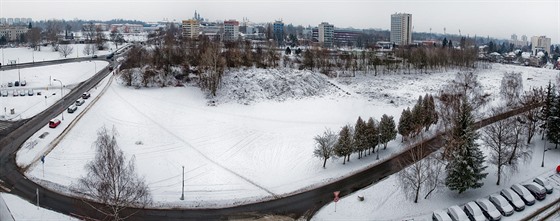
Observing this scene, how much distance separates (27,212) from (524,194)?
1203 inches

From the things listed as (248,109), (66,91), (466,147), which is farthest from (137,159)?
(66,91)

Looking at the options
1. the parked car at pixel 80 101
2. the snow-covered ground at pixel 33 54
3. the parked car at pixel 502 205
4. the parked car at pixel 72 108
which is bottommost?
the parked car at pixel 502 205

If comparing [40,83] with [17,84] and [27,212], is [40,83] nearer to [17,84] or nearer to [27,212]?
[17,84]

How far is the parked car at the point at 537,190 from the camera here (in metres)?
27.5

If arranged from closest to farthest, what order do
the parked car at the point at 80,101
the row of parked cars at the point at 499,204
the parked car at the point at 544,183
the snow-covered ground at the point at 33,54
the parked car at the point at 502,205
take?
the row of parked cars at the point at 499,204
the parked car at the point at 502,205
the parked car at the point at 544,183
the parked car at the point at 80,101
the snow-covered ground at the point at 33,54

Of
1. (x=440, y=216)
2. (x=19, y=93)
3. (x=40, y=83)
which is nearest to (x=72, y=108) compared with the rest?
(x=19, y=93)

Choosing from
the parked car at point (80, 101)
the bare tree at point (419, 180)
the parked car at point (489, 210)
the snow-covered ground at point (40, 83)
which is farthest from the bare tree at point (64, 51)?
the parked car at point (489, 210)

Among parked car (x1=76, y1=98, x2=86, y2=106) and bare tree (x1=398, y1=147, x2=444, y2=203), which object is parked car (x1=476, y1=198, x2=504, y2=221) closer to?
bare tree (x1=398, y1=147, x2=444, y2=203)

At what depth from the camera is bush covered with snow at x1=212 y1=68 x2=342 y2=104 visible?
193ft

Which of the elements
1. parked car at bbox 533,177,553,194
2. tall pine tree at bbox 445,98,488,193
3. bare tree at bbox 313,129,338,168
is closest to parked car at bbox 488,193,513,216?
tall pine tree at bbox 445,98,488,193

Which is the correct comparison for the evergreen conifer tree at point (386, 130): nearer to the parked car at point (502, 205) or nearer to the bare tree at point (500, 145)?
the bare tree at point (500, 145)

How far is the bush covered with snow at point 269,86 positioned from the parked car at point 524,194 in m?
35.2

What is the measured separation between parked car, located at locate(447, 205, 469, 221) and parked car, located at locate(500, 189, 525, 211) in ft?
12.9

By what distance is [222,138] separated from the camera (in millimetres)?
42062
